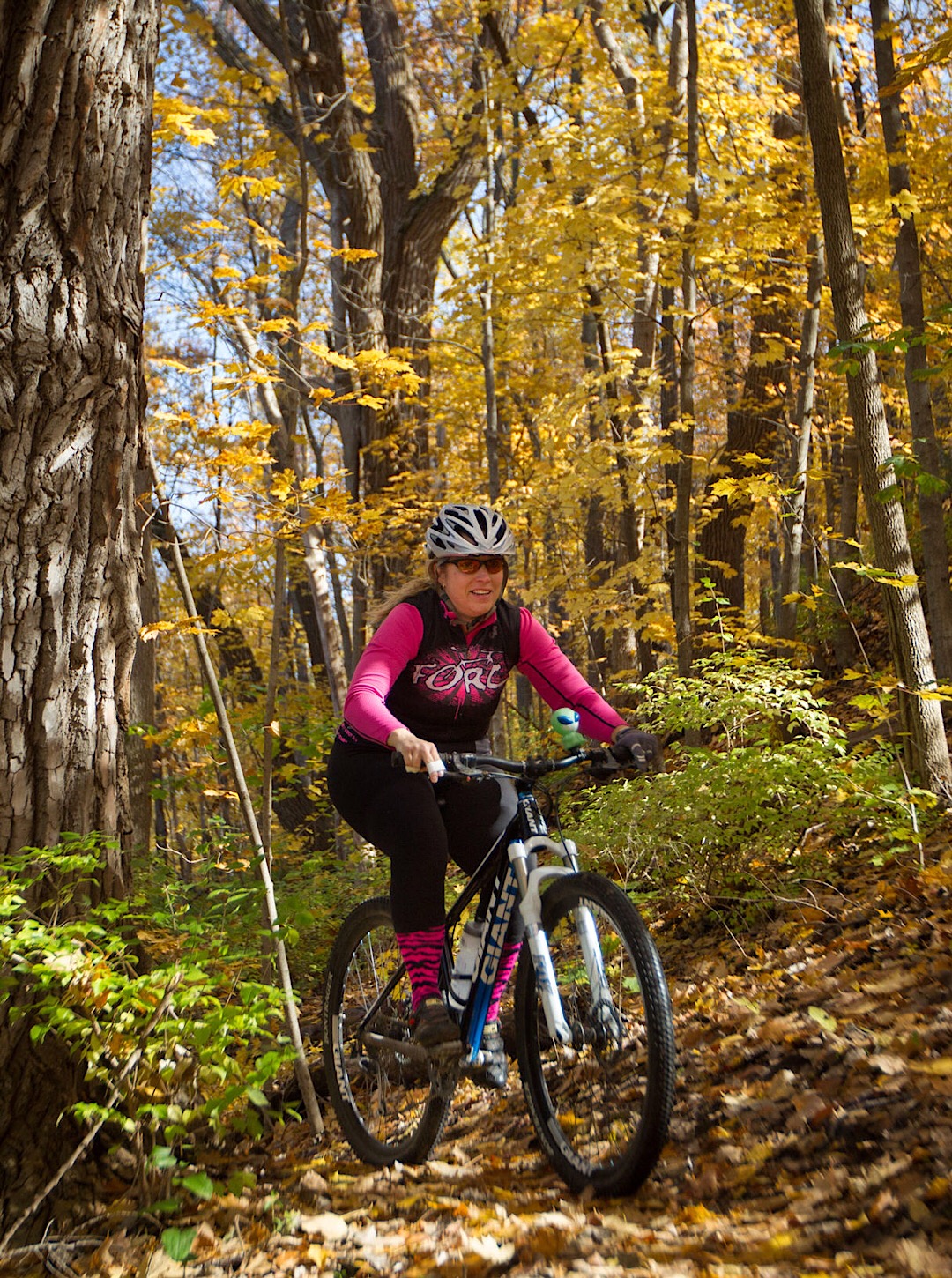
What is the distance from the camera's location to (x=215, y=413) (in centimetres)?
466

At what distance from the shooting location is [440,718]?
350 centimetres

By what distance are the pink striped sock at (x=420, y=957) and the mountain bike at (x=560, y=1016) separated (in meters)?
0.08

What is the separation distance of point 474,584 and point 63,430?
1.57 meters

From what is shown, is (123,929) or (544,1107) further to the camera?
(123,929)

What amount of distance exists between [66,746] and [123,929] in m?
0.70

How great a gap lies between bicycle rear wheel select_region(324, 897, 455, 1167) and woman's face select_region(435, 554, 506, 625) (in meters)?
1.14

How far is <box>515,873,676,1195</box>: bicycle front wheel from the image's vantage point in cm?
250

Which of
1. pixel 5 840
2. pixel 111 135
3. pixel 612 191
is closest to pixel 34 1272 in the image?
pixel 5 840

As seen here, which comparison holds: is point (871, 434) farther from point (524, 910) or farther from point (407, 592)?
point (524, 910)

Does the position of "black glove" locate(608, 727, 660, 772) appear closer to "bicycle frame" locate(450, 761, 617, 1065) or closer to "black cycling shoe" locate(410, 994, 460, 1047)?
"bicycle frame" locate(450, 761, 617, 1065)

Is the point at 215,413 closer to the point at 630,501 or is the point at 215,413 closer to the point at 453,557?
the point at 453,557

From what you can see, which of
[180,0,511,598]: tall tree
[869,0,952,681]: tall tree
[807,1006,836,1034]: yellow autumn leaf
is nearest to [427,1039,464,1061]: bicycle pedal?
[807,1006,836,1034]: yellow autumn leaf

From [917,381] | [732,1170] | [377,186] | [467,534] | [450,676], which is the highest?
[377,186]

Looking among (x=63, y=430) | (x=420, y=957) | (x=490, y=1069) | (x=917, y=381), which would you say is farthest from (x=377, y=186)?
(x=490, y=1069)
